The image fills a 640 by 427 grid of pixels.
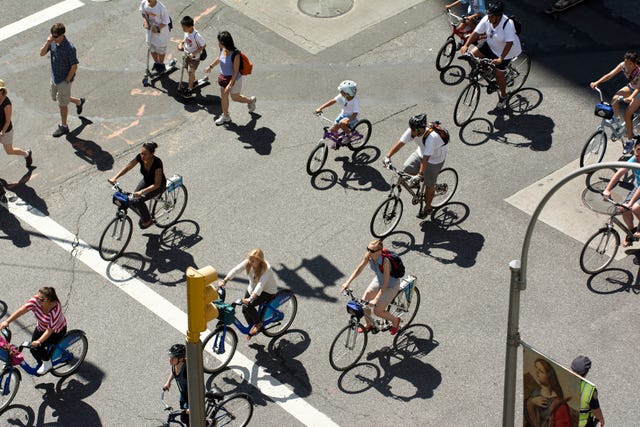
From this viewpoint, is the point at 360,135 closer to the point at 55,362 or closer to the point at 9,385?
Result: the point at 55,362

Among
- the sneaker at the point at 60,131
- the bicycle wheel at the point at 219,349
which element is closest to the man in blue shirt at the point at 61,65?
the sneaker at the point at 60,131

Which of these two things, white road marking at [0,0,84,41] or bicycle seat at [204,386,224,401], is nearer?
bicycle seat at [204,386,224,401]

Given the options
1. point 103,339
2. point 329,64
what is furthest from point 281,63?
point 103,339

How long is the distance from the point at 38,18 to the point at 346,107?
8.15 m

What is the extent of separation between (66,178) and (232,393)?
5.75 m

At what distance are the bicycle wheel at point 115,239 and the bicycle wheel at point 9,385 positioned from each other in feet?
9.50

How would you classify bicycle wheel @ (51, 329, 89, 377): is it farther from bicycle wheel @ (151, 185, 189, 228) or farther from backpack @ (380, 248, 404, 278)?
backpack @ (380, 248, 404, 278)

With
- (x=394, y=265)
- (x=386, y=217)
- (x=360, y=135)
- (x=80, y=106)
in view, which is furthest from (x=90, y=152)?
(x=394, y=265)

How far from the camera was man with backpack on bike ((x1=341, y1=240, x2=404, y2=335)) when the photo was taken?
40.8ft

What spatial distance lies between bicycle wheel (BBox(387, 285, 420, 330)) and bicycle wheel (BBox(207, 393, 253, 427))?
2384 millimetres

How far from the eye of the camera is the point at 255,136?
56.9 ft

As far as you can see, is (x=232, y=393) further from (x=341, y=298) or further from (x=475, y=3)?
(x=475, y=3)

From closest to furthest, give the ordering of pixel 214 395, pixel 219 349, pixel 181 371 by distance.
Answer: pixel 214 395, pixel 181 371, pixel 219 349

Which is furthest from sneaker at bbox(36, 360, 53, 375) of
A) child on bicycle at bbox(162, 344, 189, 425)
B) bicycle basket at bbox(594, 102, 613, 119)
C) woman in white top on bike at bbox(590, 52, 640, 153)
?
woman in white top on bike at bbox(590, 52, 640, 153)
